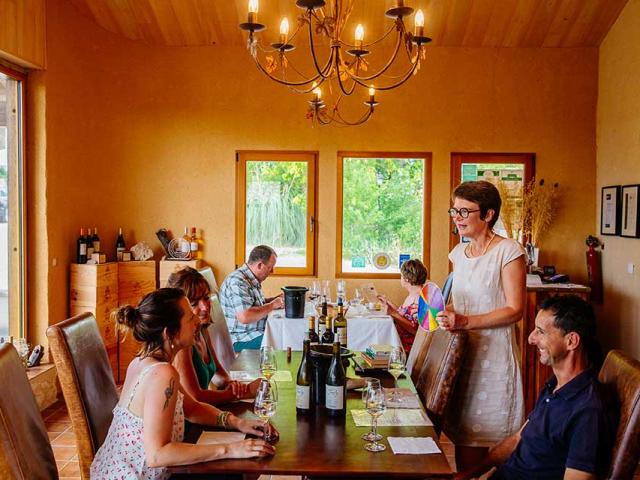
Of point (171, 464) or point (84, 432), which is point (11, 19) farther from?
point (171, 464)

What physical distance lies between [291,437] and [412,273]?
2.59m

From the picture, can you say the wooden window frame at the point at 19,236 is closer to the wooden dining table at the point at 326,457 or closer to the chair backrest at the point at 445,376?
the wooden dining table at the point at 326,457

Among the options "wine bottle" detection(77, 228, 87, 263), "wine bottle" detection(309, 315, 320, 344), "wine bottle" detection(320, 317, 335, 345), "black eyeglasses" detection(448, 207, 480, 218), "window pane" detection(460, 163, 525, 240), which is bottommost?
"wine bottle" detection(320, 317, 335, 345)

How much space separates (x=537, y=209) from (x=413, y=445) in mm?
4323

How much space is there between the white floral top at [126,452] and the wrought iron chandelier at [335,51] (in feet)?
5.43

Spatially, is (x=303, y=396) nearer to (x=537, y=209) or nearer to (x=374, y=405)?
(x=374, y=405)

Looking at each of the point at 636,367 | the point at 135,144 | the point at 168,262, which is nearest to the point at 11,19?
the point at 135,144

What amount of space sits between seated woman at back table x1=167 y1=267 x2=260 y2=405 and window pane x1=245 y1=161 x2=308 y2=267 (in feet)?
10.2

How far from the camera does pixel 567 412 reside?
1.88 meters

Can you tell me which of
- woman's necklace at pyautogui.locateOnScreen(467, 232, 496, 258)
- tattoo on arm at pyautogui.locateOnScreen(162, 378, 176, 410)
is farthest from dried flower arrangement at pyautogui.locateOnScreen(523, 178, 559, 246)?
tattoo on arm at pyautogui.locateOnScreen(162, 378, 176, 410)

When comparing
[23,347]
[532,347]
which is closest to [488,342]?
[532,347]

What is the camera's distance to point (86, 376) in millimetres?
2191

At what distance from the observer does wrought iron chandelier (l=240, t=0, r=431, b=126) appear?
2762 mm

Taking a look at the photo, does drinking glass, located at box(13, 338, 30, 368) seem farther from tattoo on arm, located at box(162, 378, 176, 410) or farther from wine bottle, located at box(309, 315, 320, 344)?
tattoo on arm, located at box(162, 378, 176, 410)
